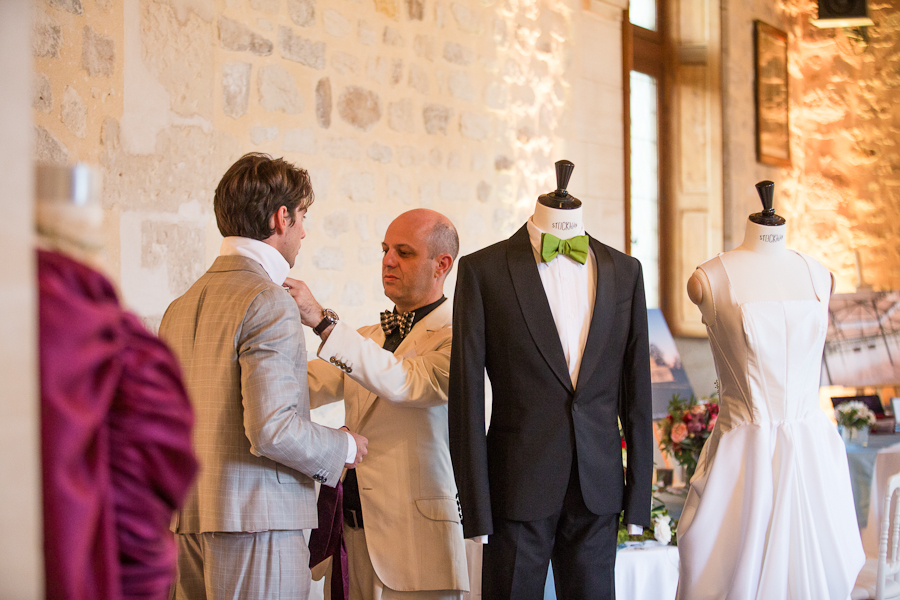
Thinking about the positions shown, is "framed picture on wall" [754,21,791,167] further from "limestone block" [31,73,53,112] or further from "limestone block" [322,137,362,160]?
"limestone block" [31,73,53,112]

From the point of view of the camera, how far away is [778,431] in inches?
86.2

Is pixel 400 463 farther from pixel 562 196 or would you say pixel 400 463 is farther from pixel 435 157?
pixel 435 157

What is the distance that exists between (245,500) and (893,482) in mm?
2432

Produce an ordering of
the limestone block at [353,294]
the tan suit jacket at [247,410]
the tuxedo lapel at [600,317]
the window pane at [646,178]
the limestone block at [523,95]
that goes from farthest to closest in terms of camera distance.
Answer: the window pane at [646,178]
the limestone block at [523,95]
the limestone block at [353,294]
the tuxedo lapel at [600,317]
the tan suit jacket at [247,410]

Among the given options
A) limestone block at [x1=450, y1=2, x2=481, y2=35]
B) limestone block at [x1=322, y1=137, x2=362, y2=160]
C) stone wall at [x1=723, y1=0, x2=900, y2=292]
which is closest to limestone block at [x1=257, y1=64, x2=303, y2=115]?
limestone block at [x1=322, y1=137, x2=362, y2=160]

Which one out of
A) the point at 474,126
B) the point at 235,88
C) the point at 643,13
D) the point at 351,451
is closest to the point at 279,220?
the point at 351,451

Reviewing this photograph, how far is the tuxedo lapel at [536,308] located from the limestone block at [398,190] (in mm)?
1910

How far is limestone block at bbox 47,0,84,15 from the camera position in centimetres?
265

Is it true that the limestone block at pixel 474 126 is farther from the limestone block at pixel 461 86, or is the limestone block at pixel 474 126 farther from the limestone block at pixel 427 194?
the limestone block at pixel 427 194

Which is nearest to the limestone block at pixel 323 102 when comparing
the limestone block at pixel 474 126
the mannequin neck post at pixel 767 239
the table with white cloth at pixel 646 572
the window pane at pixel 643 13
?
the limestone block at pixel 474 126

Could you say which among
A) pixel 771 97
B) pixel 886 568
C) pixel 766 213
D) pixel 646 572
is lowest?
pixel 886 568

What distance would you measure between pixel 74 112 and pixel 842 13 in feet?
20.2

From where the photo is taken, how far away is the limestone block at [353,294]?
361 centimetres

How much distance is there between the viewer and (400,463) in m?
2.11
